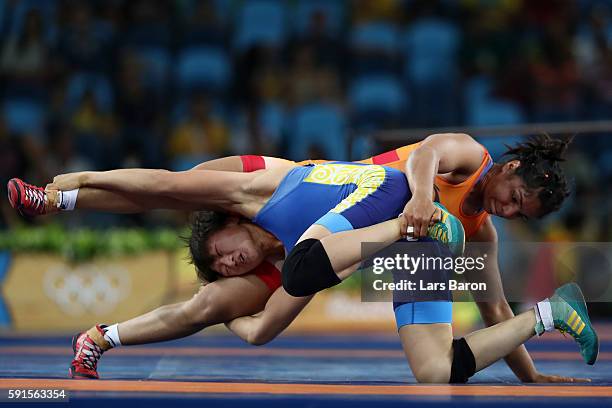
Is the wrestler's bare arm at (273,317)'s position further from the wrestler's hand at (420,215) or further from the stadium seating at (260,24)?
the stadium seating at (260,24)

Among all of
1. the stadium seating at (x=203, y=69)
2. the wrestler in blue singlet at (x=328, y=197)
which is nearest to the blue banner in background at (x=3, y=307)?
the stadium seating at (x=203, y=69)

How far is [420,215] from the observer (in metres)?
3.24

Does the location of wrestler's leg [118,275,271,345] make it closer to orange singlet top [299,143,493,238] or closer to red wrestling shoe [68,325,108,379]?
red wrestling shoe [68,325,108,379]

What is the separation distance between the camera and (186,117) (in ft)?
29.6

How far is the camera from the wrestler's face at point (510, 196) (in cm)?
345

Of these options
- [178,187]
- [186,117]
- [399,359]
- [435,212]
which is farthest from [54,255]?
[435,212]

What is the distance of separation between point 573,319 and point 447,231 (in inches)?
22.0

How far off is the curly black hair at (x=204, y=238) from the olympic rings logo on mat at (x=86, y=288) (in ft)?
11.2

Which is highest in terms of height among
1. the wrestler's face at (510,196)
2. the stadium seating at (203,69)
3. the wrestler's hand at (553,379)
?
the stadium seating at (203,69)

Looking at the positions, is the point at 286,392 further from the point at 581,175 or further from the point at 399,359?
the point at 581,175

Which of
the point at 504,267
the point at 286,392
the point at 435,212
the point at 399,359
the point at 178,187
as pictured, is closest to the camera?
the point at 286,392

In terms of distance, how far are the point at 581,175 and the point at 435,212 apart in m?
4.86

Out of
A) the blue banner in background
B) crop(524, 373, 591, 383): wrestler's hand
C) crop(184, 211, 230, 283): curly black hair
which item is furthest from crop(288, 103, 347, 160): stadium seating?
crop(524, 373, 591, 383): wrestler's hand

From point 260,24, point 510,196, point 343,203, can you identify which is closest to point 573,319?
point 510,196
